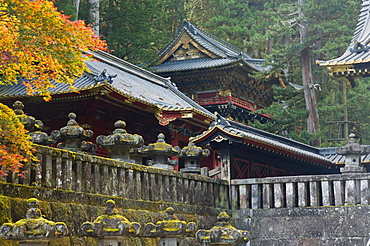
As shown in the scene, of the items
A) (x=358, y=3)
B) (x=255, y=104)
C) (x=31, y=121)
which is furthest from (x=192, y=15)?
(x=31, y=121)

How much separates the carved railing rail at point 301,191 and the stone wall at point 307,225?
17cm

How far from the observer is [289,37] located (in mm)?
35656

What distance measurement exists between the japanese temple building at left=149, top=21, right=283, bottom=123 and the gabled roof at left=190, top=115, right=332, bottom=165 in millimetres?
10759

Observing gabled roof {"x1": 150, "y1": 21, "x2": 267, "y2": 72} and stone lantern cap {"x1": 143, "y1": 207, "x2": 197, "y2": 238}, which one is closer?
stone lantern cap {"x1": 143, "y1": 207, "x2": 197, "y2": 238}

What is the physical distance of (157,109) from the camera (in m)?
21.3

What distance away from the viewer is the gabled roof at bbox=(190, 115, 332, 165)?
17203 millimetres

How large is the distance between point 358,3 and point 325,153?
495 inches

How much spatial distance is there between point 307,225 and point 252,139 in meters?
2.70

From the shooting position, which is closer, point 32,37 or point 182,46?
point 32,37

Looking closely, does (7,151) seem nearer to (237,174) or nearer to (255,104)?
(237,174)

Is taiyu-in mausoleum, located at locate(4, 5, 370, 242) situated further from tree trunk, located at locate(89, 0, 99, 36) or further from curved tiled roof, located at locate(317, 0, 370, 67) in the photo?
tree trunk, located at locate(89, 0, 99, 36)

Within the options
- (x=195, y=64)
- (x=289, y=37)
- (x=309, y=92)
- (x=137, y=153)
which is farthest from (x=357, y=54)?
(x=289, y=37)

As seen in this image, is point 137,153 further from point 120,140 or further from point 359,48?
point 359,48

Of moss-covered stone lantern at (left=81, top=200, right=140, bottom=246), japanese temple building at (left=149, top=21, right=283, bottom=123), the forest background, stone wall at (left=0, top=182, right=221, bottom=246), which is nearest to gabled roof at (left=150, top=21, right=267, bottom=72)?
japanese temple building at (left=149, top=21, right=283, bottom=123)
